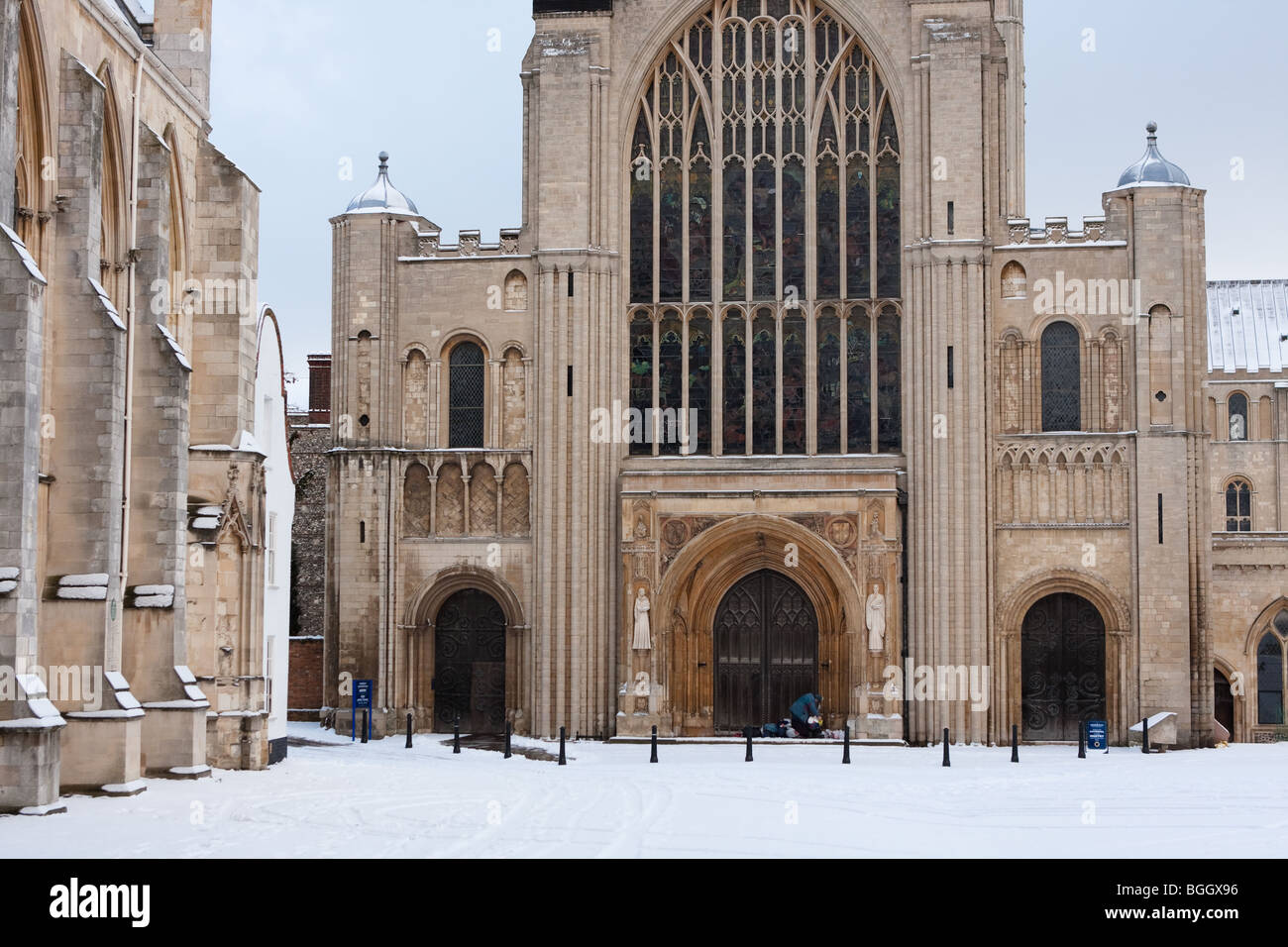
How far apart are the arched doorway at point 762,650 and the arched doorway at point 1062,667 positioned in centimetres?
448

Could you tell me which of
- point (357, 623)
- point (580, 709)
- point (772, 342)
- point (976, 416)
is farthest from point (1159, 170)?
point (357, 623)

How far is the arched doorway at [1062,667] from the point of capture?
3591 centimetres

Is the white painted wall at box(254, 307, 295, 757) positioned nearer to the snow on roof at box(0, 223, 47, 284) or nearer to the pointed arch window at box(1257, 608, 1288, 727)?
the snow on roof at box(0, 223, 47, 284)

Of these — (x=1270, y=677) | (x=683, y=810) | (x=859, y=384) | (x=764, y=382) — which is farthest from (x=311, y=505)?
(x=683, y=810)

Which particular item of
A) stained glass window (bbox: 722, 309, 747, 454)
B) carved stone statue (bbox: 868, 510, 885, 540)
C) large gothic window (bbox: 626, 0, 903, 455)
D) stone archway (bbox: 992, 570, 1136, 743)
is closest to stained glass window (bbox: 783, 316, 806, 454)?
large gothic window (bbox: 626, 0, 903, 455)

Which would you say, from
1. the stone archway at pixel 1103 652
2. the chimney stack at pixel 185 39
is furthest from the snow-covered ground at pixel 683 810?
the chimney stack at pixel 185 39

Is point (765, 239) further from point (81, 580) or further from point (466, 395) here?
point (81, 580)

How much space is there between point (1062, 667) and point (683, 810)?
1687 cm

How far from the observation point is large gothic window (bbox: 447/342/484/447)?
3778 centimetres

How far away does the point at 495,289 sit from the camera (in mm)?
37625

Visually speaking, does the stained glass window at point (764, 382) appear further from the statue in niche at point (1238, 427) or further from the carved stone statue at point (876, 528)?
the statue in niche at point (1238, 427)

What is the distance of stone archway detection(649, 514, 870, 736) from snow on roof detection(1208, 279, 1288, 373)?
108 ft

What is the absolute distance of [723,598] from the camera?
37031mm

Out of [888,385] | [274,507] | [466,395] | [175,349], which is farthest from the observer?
[466,395]
